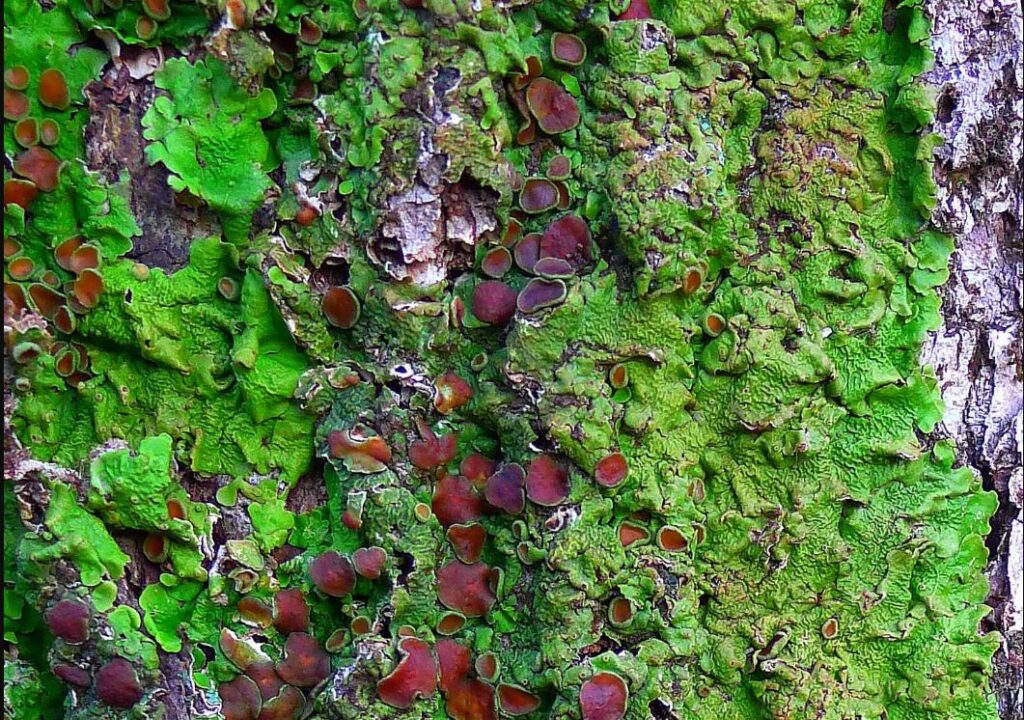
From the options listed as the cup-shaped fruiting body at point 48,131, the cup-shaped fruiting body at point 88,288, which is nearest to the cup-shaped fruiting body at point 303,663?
the cup-shaped fruiting body at point 88,288

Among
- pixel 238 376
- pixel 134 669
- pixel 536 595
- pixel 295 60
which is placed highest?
pixel 295 60

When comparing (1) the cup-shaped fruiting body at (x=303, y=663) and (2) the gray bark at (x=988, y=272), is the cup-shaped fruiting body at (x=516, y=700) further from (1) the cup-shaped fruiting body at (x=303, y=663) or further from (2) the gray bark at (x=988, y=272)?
(2) the gray bark at (x=988, y=272)

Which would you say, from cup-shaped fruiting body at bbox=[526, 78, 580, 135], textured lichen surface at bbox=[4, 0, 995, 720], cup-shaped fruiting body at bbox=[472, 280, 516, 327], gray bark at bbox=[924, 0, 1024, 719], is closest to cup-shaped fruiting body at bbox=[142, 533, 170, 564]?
textured lichen surface at bbox=[4, 0, 995, 720]

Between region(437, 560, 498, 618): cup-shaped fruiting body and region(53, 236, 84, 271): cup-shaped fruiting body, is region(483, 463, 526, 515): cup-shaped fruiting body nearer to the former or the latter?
region(437, 560, 498, 618): cup-shaped fruiting body

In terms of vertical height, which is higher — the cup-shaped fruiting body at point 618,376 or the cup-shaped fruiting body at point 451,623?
the cup-shaped fruiting body at point 618,376

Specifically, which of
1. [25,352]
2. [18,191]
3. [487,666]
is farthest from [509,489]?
[18,191]

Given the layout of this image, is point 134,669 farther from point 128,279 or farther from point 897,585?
point 897,585

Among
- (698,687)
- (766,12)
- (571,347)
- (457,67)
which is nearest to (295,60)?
(457,67)
